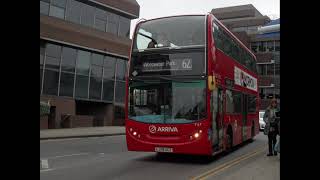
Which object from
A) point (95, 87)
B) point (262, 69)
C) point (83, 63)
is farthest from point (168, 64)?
point (262, 69)

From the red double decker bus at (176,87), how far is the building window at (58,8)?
2014 cm

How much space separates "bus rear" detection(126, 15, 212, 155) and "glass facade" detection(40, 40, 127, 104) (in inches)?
688

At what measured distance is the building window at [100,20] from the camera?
119ft

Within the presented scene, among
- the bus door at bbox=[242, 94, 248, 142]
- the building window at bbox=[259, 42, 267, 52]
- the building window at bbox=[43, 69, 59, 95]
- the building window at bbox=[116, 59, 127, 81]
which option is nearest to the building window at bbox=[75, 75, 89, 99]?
the building window at bbox=[43, 69, 59, 95]

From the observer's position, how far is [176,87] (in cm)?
1225

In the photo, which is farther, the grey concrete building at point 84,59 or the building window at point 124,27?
the building window at point 124,27

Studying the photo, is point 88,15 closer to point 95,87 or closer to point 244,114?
point 95,87

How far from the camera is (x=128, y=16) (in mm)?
39531

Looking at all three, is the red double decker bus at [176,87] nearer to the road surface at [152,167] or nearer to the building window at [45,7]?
the road surface at [152,167]

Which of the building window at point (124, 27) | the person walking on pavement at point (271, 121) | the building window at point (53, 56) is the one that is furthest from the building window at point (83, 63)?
the person walking on pavement at point (271, 121)
